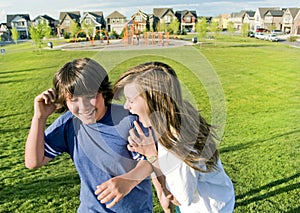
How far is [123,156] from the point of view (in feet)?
4.31

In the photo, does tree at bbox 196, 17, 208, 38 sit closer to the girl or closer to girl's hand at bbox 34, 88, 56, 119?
the girl

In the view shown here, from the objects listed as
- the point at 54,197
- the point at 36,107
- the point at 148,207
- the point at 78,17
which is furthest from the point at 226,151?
the point at 78,17

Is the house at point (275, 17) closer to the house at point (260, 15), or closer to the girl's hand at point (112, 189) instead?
the house at point (260, 15)

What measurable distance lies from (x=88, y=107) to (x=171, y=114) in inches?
13.3

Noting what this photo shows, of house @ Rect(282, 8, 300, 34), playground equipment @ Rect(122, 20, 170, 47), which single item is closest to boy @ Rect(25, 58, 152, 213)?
playground equipment @ Rect(122, 20, 170, 47)

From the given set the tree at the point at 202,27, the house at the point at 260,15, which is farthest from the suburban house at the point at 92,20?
the house at the point at 260,15

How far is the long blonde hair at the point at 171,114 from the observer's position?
4.03ft

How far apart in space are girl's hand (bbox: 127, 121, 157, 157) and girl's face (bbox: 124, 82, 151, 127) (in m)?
0.04

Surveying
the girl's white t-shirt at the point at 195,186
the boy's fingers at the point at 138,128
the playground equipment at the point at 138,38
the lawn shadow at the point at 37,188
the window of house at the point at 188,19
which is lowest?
the lawn shadow at the point at 37,188

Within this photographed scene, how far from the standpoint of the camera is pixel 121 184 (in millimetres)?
1194

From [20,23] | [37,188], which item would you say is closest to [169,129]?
[37,188]

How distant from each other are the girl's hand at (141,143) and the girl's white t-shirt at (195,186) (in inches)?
1.7

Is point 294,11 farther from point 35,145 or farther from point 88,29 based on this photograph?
point 35,145

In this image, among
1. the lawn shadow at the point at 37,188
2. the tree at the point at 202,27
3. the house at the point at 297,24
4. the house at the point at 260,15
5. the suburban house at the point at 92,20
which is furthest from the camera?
the house at the point at 260,15
